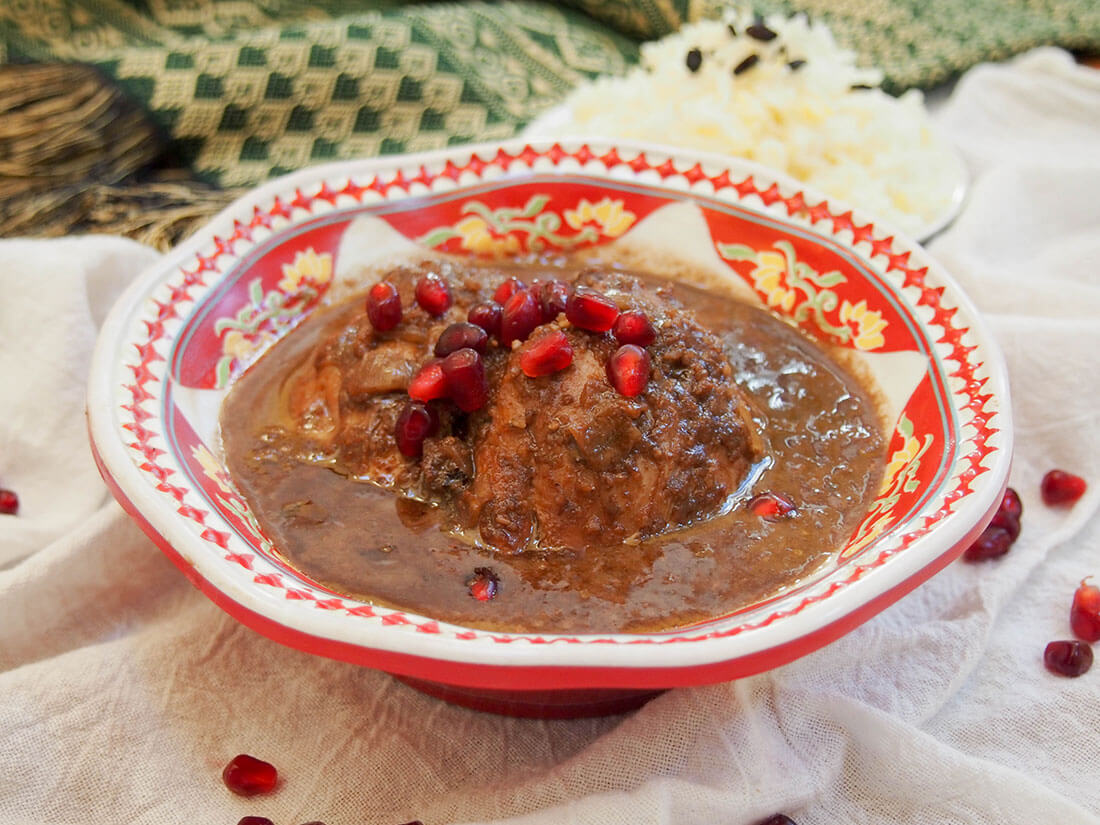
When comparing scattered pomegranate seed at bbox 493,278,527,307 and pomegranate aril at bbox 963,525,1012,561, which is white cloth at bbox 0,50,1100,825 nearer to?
pomegranate aril at bbox 963,525,1012,561

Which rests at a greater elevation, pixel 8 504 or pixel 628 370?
pixel 628 370

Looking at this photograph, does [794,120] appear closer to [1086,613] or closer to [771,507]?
[771,507]

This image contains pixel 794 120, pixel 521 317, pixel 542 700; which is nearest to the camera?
pixel 542 700

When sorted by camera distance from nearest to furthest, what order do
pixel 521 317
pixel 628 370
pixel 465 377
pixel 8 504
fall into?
pixel 628 370 < pixel 465 377 < pixel 521 317 < pixel 8 504

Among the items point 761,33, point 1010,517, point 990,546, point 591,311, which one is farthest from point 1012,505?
point 761,33

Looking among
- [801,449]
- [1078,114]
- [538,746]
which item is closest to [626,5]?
[1078,114]

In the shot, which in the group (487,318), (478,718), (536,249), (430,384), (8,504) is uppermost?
(487,318)

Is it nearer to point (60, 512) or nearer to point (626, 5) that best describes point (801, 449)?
point (60, 512)
